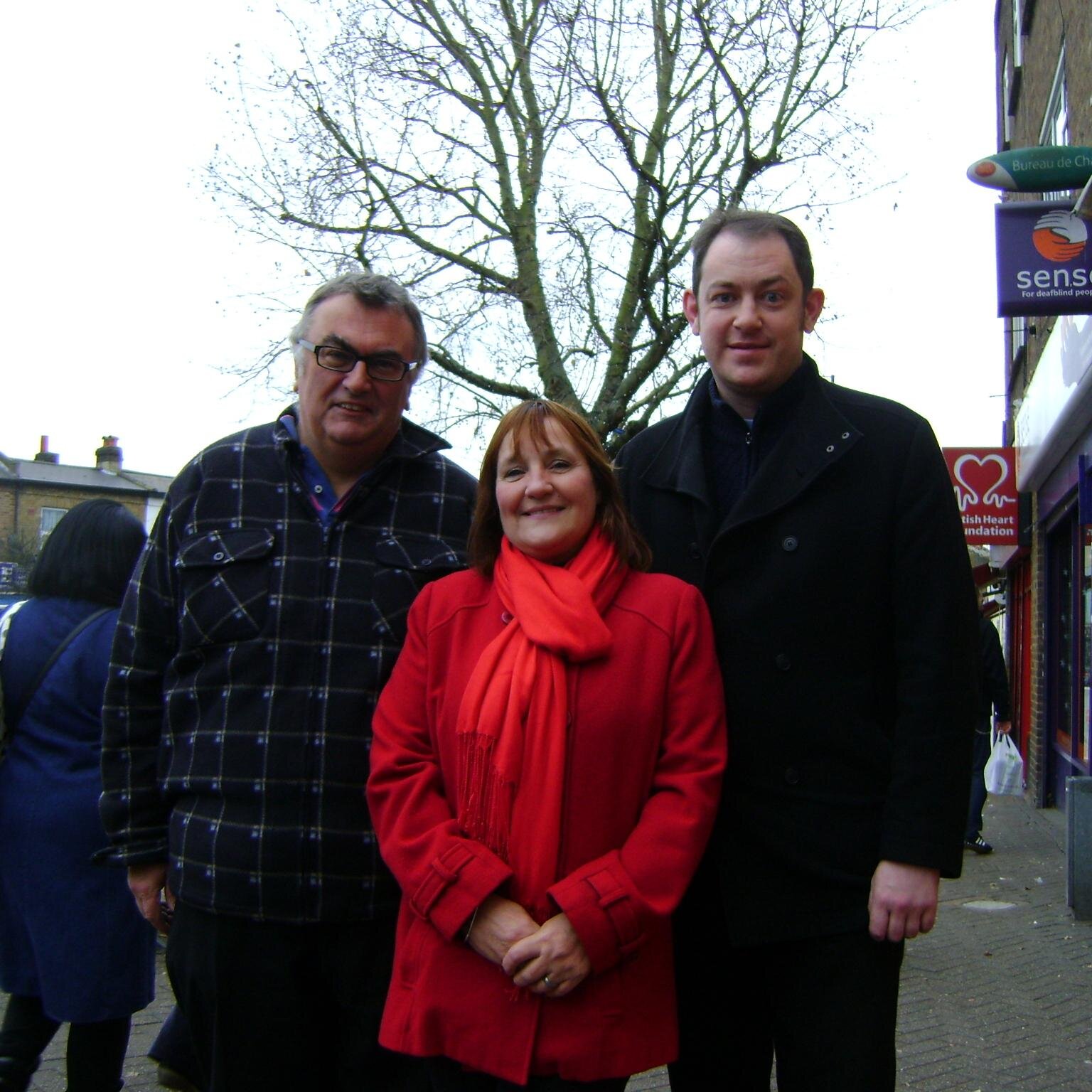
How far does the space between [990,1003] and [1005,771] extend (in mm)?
4399

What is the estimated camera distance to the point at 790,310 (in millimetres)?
2488

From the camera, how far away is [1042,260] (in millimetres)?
7492

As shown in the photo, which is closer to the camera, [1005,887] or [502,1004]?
[502,1004]

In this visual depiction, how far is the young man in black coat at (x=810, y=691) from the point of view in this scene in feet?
7.36

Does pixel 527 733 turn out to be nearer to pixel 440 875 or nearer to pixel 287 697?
pixel 440 875

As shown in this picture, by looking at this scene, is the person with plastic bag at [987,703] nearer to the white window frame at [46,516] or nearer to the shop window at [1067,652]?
the shop window at [1067,652]

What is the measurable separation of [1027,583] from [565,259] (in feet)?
25.5

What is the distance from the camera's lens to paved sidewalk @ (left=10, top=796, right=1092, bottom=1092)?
4.43 m

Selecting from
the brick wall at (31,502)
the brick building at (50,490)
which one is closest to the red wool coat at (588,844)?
the brick building at (50,490)

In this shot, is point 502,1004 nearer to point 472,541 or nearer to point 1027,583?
point 472,541

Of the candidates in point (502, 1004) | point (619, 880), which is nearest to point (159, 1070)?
point (502, 1004)

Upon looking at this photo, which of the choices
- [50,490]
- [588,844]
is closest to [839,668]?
[588,844]

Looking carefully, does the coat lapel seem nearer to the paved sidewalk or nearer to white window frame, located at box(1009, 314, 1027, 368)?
the paved sidewalk

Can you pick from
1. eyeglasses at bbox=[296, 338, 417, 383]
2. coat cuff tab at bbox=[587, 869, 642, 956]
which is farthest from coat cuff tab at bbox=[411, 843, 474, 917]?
eyeglasses at bbox=[296, 338, 417, 383]
